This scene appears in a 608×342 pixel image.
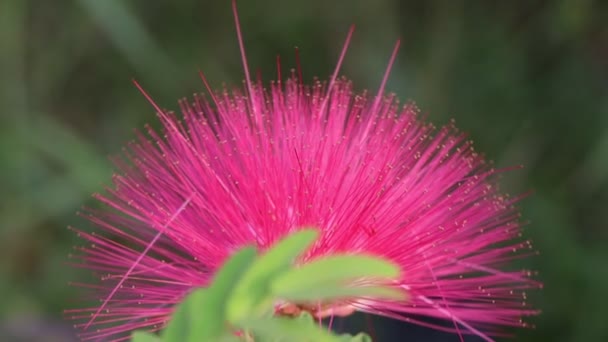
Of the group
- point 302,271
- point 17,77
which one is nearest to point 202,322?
point 302,271

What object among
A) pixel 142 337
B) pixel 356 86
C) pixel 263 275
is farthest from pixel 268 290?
pixel 356 86

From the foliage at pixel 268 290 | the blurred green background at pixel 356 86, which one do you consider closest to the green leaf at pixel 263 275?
the foliage at pixel 268 290

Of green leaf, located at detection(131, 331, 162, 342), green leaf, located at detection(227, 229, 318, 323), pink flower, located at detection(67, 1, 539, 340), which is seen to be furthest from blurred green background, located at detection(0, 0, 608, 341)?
green leaf, located at detection(227, 229, 318, 323)

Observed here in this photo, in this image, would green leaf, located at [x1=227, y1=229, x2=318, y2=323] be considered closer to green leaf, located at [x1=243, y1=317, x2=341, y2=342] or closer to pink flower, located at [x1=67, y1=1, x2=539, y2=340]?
green leaf, located at [x1=243, y1=317, x2=341, y2=342]

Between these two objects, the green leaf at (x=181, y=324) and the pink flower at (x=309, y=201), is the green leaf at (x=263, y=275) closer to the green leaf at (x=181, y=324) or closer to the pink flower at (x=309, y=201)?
the green leaf at (x=181, y=324)

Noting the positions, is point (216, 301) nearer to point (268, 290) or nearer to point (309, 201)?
point (268, 290)

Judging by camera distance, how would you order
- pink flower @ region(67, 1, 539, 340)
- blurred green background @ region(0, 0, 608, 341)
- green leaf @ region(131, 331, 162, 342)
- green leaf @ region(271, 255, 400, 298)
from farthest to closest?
blurred green background @ region(0, 0, 608, 341) < pink flower @ region(67, 1, 539, 340) < green leaf @ region(131, 331, 162, 342) < green leaf @ region(271, 255, 400, 298)
